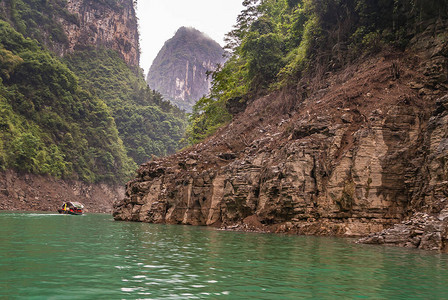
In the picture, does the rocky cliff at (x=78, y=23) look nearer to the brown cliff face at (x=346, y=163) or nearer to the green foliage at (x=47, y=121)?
the green foliage at (x=47, y=121)

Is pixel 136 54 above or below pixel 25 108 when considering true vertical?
above

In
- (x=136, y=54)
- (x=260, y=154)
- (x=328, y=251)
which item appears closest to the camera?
(x=328, y=251)

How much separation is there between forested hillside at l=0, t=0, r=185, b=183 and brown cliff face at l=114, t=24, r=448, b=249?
40384 millimetres

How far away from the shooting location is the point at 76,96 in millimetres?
80812

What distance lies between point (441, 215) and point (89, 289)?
40.7 feet

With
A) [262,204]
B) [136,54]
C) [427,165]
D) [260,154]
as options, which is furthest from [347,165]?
[136,54]

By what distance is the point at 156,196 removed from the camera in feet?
105

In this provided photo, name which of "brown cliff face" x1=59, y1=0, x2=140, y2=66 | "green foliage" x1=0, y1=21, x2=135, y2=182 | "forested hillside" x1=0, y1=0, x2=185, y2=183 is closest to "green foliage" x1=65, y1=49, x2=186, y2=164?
"forested hillside" x1=0, y1=0, x2=185, y2=183

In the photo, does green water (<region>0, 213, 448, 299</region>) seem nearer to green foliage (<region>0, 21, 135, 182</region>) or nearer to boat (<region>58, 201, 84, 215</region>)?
boat (<region>58, 201, 84, 215</region>)

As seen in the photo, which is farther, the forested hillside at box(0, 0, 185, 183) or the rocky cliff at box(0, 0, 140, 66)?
the rocky cliff at box(0, 0, 140, 66)

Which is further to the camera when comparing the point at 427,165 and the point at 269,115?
the point at 269,115

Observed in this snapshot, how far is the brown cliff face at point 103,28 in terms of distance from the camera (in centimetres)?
10697

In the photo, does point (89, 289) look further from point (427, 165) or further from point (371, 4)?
point (371, 4)

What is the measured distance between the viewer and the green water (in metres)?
6.21
